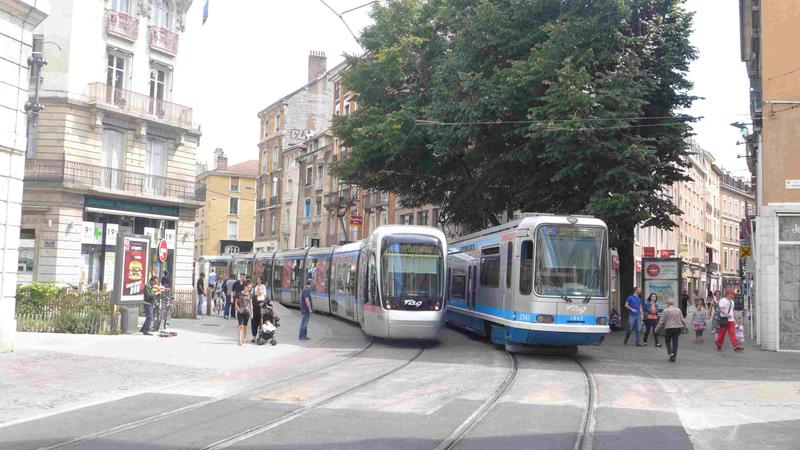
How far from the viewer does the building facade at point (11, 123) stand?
15875mm

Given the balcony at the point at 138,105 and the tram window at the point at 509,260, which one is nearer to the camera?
the tram window at the point at 509,260

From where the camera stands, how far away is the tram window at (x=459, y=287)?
23359 millimetres

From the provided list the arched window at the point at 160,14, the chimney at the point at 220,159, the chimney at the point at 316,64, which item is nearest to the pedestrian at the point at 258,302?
the arched window at the point at 160,14

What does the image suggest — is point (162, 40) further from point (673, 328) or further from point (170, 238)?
point (673, 328)

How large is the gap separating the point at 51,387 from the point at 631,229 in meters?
17.0

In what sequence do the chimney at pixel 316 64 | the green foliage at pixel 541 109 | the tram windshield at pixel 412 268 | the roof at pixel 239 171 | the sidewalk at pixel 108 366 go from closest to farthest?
the sidewalk at pixel 108 366 → the tram windshield at pixel 412 268 → the green foliage at pixel 541 109 → the chimney at pixel 316 64 → the roof at pixel 239 171

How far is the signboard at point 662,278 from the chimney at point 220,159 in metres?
64.5

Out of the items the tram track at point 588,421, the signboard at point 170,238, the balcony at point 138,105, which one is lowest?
the tram track at point 588,421

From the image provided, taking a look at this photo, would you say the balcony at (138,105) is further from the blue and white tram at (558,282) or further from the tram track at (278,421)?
the tram track at (278,421)

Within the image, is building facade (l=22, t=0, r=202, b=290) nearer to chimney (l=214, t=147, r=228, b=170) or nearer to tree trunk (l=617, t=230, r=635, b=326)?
tree trunk (l=617, t=230, r=635, b=326)

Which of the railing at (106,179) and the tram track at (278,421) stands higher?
the railing at (106,179)

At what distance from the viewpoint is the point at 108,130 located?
34.3 m

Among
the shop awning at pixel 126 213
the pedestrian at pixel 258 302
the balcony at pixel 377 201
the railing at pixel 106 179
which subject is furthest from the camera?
the balcony at pixel 377 201

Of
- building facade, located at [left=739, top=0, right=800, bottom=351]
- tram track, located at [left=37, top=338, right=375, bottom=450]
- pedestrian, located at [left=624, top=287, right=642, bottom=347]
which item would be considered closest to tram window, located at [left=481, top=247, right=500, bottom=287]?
pedestrian, located at [left=624, top=287, right=642, bottom=347]
